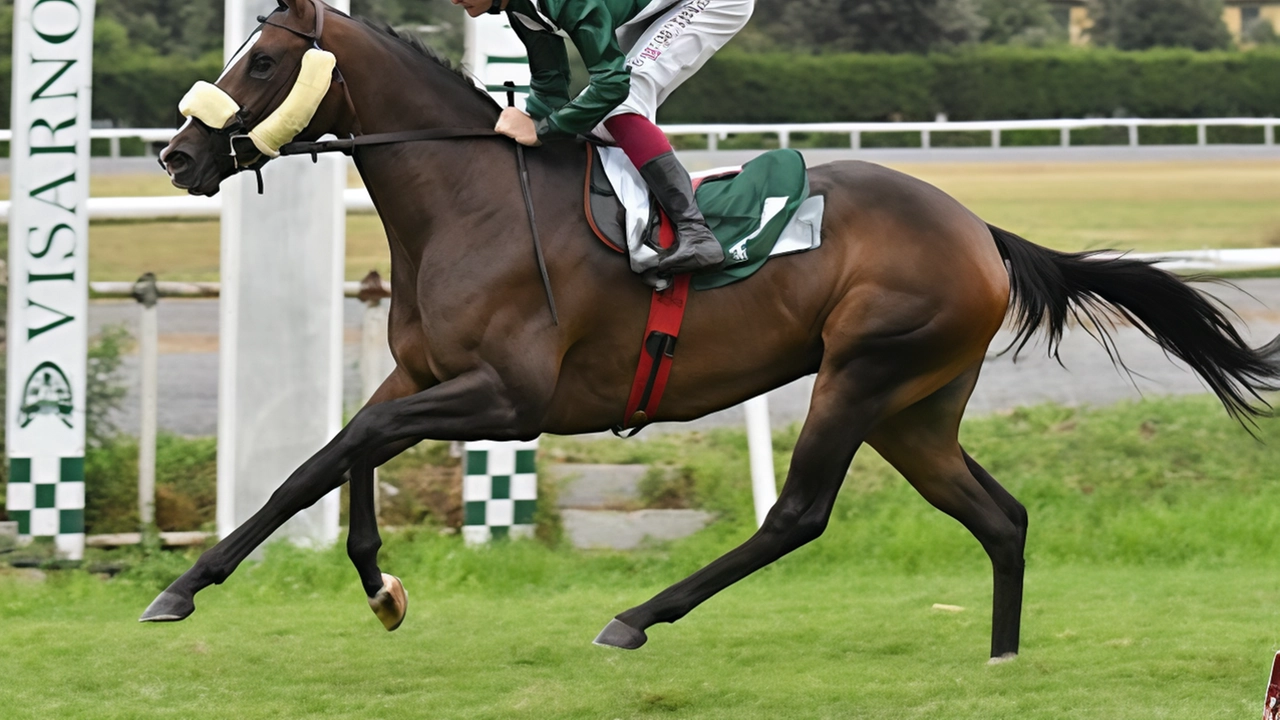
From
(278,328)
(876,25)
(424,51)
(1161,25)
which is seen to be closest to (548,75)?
(424,51)

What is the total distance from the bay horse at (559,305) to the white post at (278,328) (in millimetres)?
1683

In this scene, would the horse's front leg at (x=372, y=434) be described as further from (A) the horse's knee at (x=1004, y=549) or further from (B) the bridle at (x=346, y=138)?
(A) the horse's knee at (x=1004, y=549)

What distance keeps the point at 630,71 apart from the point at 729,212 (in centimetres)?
44

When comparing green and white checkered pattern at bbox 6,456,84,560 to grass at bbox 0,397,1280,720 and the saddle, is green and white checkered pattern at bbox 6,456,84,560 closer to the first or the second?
grass at bbox 0,397,1280,720

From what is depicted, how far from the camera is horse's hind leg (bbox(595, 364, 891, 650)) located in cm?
412

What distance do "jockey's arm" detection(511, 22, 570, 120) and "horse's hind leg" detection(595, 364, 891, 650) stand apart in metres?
1.01

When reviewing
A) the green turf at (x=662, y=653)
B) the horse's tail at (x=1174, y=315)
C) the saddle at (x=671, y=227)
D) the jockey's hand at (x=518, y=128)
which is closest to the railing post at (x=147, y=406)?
the green turf at (x=662, y=653)

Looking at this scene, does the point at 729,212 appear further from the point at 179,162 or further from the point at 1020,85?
the point at 1020,85

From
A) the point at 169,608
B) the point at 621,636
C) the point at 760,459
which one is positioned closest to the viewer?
the point at 169,608

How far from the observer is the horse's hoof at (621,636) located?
395 cm

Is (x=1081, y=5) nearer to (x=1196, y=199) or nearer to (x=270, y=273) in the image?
(x=1196, y=199)

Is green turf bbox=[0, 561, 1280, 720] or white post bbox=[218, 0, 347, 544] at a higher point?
white post bbox=[218, 0, 347, 544]

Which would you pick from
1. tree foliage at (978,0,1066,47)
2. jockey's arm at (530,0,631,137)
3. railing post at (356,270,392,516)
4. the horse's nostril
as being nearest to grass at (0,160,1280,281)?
railing post at (356,270,392,516)

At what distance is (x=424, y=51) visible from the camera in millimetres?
4121
